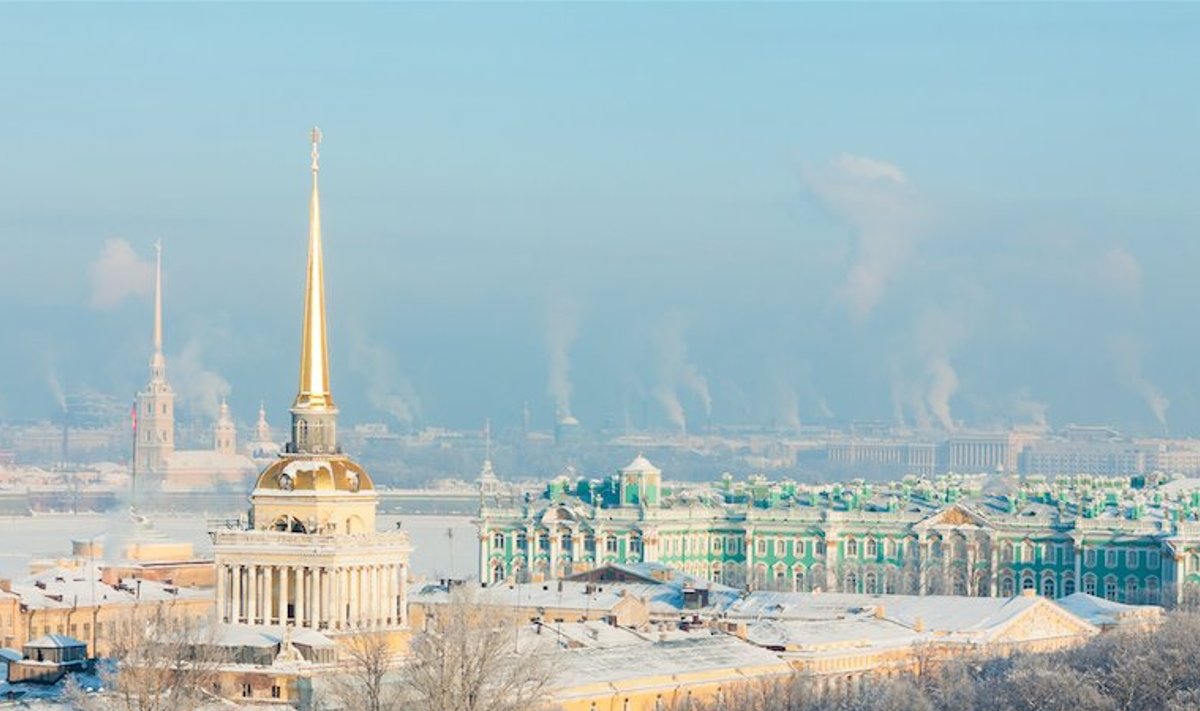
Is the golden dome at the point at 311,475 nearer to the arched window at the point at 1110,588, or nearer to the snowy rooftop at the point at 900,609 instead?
the snowy rooftop at the point at 900,609

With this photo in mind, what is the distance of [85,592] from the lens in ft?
240

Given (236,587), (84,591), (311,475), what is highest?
(311,475)

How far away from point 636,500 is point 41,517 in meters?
80.1

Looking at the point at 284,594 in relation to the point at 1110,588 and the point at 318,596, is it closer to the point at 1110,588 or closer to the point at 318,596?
the point at 318,596

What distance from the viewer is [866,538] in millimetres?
Answer: 101438

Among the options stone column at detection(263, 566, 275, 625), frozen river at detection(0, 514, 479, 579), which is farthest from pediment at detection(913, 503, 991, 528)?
stone column at detection(263, 566, 275, 625)

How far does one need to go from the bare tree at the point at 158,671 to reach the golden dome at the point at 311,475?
6037mm

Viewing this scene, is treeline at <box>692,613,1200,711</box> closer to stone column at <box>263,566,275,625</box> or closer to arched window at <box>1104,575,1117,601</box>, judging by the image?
stone column at <box>263,566,275,625</box>

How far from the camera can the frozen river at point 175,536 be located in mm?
107588

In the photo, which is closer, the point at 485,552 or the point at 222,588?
the point at 222,588

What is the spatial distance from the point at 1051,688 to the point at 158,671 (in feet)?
43.8

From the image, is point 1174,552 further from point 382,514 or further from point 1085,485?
point 382,514

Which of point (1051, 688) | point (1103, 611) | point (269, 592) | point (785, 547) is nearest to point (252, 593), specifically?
point (269, 592)

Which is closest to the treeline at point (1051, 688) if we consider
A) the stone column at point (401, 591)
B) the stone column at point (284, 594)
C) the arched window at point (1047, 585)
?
the stone column at point (401, 591)
